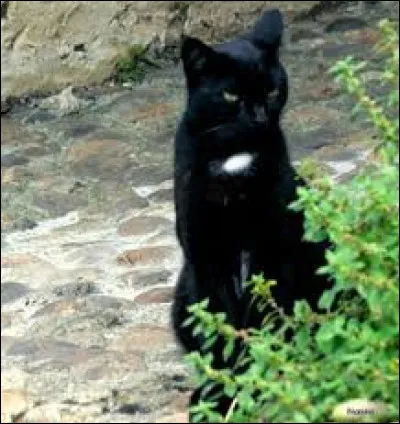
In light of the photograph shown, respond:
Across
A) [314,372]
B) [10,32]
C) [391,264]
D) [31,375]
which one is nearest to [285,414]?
[314,372]

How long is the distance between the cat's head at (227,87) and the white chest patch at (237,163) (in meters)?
0.07

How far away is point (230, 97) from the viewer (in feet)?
11.5

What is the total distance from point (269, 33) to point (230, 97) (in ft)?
0.93

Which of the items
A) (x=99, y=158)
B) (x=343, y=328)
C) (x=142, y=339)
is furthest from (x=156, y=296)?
(x=343, y=328)

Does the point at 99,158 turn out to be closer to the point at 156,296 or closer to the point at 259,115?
the point at 156,296

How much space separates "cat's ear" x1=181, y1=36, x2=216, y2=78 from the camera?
3.47 meters

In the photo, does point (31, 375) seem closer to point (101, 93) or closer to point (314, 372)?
point (314, 372)

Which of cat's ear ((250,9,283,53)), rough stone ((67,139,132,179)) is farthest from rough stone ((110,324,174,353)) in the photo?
rough stone ((67,139,132,179))

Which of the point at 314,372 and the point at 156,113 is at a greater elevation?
the point at 314,372

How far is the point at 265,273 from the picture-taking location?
141 inches

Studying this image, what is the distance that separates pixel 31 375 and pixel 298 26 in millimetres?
3221

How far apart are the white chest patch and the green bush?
1.75 ft

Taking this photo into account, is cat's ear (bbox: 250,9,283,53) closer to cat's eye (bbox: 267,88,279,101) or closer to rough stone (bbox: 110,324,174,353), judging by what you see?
cat's eye (bbox: 267,88,279,101)

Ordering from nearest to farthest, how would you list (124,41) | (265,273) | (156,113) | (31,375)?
(265,273) → (31,375) → (156,113) → (124,41)
